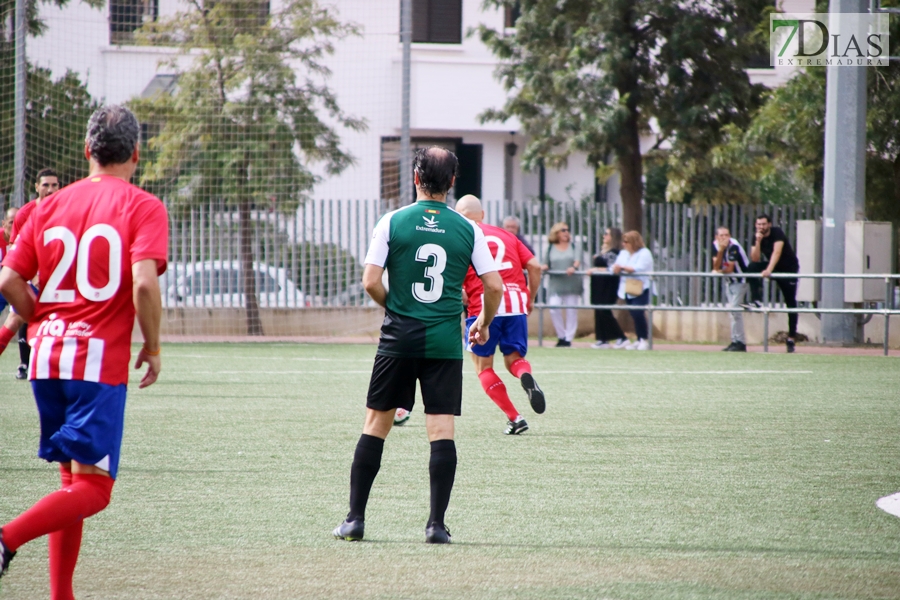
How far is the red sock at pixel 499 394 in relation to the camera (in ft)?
28.5

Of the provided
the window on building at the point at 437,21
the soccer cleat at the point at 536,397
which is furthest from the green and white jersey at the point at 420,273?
the window on building at the point at 437,21

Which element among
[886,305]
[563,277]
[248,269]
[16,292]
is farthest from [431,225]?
[248,269]

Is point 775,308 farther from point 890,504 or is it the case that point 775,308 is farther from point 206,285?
point 890,504

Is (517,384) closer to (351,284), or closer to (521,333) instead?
(521,333)

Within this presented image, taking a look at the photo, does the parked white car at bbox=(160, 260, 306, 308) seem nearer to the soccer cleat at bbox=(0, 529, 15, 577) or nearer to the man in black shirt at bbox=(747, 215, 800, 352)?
the man in black shirt at bbox=(747, 215, 800, 352)

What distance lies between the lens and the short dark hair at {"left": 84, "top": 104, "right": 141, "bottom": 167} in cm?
395

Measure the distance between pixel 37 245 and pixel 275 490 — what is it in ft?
8.94

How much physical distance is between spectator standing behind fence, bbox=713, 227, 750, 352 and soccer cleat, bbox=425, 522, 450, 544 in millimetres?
12973

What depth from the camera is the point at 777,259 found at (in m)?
17.0

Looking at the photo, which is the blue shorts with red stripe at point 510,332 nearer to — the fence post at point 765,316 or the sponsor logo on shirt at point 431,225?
the sponsor logo on shirt at point 431,225

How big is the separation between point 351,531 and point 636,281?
13281mm

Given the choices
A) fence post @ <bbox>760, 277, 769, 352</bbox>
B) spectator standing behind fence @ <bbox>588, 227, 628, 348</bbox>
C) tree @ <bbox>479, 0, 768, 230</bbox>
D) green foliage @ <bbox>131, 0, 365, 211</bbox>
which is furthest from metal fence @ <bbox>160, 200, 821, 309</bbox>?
fence post @ <bbox>760, 277, 769, 352</bbox>

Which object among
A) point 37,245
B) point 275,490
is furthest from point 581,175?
point 37,245

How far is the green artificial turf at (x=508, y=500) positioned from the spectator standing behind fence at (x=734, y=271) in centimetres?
562
